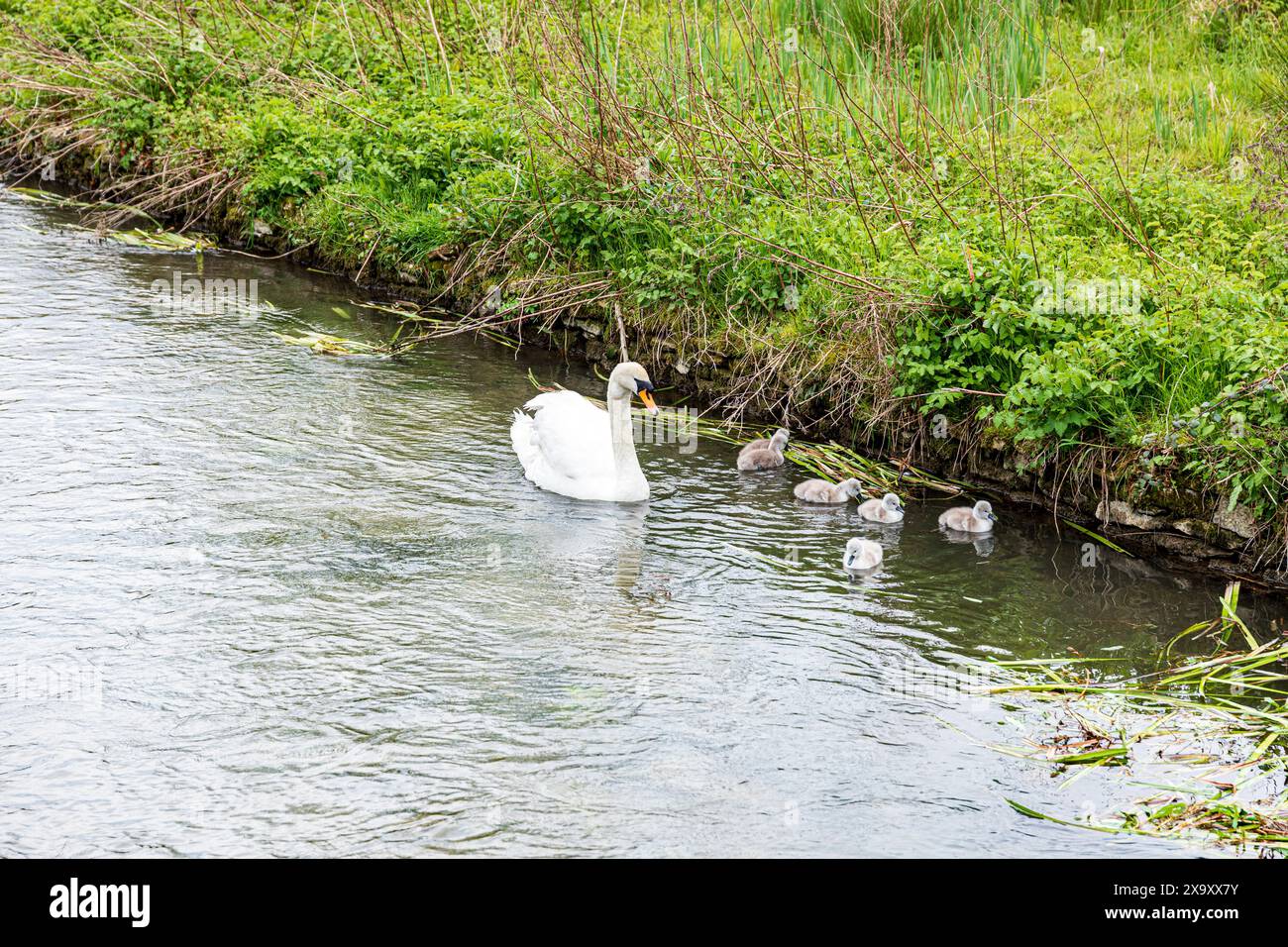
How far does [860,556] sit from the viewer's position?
8406 mm

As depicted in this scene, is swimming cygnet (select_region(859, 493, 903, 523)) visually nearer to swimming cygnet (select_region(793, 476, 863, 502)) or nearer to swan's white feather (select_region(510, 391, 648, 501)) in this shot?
swimming cygnet (select_region(793, 476, 863, 502))

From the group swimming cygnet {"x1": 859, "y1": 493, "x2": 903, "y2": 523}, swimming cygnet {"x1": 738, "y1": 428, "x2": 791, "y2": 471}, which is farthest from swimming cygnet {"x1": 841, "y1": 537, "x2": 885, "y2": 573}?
swimming cygnet {"x1": 738, "y1": 428, "x2": 791, "y2": 471}

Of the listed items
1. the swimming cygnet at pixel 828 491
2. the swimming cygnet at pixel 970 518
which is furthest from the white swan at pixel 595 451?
the swimming cygnet at pixel 970 518

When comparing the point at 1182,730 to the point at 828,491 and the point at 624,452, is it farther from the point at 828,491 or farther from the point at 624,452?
the point at 624,452

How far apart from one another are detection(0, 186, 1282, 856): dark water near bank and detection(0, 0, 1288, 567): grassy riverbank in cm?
100

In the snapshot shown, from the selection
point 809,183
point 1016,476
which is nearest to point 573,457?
point 1016,476

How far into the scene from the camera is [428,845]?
556 centimetres

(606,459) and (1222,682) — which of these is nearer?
(1222,682)

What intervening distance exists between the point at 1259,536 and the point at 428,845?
18.4 ft

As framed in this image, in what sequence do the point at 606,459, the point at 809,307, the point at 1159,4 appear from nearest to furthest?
the point at 606,459, the point at 809,307, the point at 1159,4

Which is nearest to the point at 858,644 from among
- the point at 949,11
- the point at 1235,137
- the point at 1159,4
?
the point at 1235,137

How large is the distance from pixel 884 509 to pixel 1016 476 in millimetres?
1199

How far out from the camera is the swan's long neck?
9.41 m

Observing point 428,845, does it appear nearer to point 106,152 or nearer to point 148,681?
point 148,681
